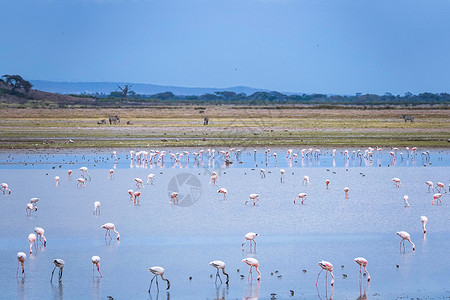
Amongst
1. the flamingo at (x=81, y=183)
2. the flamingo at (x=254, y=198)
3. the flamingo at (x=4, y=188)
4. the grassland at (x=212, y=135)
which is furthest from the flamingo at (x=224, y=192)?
the grassland at (x=212, y=135)

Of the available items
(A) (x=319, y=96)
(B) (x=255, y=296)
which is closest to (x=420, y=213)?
(B) (x=255, y=296)

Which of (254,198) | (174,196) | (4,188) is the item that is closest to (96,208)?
(174,196)

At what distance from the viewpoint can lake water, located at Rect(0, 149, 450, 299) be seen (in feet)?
27.5

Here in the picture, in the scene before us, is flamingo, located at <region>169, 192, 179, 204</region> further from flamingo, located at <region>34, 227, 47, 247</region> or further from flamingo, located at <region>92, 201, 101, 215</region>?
flamingo, located at <region>34, 227, 47, 247</region>

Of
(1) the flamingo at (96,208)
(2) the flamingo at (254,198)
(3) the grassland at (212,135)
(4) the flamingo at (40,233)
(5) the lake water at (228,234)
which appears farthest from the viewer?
(3) the grassland at (212,135)

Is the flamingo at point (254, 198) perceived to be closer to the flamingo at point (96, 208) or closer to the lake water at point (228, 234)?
the lake water at point (228, 234)

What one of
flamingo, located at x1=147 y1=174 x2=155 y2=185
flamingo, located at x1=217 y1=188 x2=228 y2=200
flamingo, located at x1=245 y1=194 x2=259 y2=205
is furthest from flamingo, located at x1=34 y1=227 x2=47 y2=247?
flamingo, located at x1=147 y1=174 x2=155 y2=185

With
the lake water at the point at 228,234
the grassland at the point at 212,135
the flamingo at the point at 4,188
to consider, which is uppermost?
the grassland at the point at 212,135

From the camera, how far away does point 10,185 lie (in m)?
17.3

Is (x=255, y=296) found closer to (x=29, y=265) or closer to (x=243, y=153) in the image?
(x=29, y=265)

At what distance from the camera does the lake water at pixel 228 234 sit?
8.39m

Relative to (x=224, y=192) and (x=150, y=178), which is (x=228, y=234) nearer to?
(x=224, y=192)

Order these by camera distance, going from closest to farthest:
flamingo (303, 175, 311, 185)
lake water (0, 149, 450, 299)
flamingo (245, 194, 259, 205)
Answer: lake water (0, 149, 450, 299), flamingo (245, 194, 259, 205), flamingo (303, 175, 311, 185)

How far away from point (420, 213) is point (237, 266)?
553 cm
